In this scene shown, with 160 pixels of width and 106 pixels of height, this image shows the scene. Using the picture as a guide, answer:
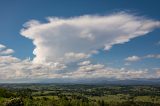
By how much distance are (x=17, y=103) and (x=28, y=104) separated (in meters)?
39.2

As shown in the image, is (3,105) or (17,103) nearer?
(3,105)

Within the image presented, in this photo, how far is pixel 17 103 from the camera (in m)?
158

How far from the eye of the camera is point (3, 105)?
14562cm

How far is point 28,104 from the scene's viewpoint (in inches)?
7726

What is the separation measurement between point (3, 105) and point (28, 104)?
51.6 meters

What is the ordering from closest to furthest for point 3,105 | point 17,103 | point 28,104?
point 3,105 < point 17,103 < point 28,104

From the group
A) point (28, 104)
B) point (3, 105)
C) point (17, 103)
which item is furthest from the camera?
point (28, 104)

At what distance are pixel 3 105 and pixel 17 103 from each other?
Result: 13192 mm

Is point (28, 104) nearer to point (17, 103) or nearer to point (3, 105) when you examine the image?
point (17, 103)

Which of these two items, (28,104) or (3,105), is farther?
(28,104)

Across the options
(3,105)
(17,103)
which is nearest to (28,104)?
(17,103)

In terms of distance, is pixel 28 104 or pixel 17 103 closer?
pixel 17 103
